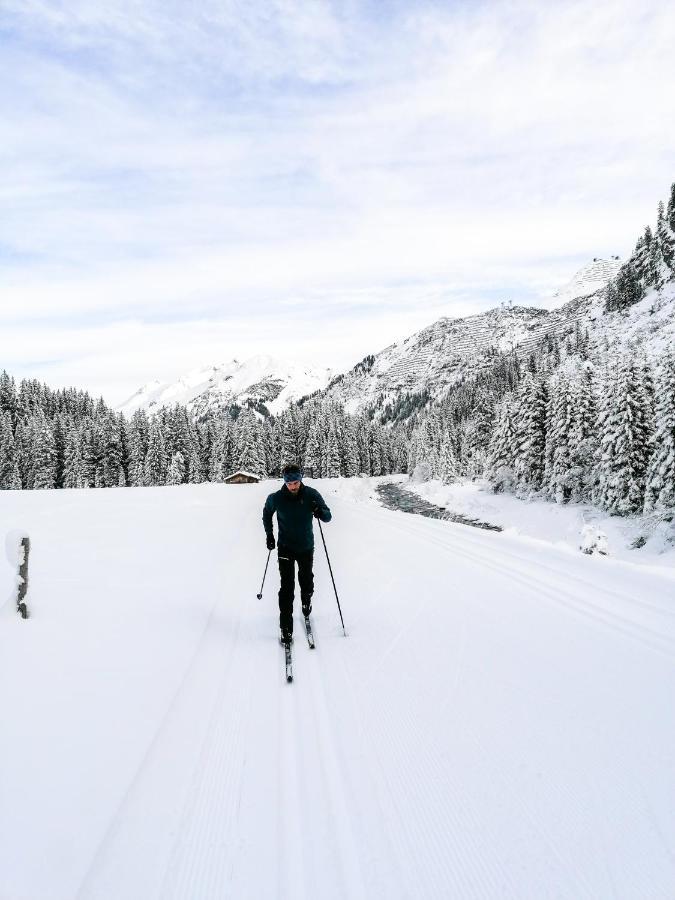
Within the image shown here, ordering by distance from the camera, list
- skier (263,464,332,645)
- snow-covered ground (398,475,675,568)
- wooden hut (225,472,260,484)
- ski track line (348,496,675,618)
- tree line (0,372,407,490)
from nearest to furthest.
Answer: skier (263,464,332,645) → ski track line (348,496,675,618) → snow-covered ground (398,475,675,568) → wooden hut (225,472,260,484) → tree line (0,372,407,490)

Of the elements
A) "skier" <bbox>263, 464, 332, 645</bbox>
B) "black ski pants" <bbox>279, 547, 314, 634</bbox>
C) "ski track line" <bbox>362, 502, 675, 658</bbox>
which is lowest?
"ski track line" <bbox>362, 502, 675, 658</bbox>

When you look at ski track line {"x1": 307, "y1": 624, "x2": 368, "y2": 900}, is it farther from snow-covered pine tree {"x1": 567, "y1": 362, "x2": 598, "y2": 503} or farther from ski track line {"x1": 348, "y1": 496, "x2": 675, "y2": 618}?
snow-covered pine tree {"x1": 567, "y1": 362, "x2": 598, "y2": 503}

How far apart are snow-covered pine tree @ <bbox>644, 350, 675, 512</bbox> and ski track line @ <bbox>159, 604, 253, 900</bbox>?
106ft

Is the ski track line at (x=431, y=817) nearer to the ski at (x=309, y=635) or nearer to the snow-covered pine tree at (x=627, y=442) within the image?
the ski at (x=309, y=635)

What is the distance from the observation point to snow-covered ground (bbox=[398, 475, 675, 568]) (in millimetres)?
25391

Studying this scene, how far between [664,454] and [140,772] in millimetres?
34179

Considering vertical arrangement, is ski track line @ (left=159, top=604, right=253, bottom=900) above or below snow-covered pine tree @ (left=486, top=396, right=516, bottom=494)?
below

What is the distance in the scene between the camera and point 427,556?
39.1 ft

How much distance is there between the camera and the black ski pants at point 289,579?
6.25 meters

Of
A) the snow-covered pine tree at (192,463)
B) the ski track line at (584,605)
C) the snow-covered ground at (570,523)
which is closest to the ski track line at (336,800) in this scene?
the ski track line at (584,605)

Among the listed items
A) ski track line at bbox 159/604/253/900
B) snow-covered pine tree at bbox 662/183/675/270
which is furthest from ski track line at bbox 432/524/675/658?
snow-covered pine tree at bbox 662/183/675/270

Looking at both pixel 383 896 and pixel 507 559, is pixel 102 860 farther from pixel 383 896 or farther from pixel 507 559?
pixel 507 559

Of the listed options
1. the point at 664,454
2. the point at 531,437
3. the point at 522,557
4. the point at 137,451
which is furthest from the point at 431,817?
the point at 137,451

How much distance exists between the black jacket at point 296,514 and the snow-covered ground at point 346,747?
4.84 ft
